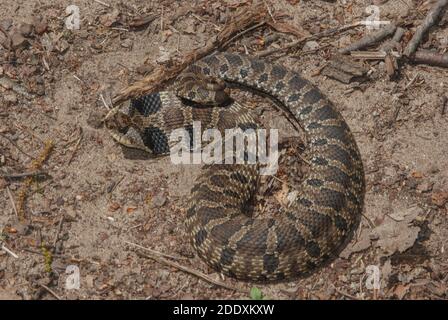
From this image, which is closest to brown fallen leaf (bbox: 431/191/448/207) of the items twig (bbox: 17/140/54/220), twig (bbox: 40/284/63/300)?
twig (bbox: 40/284/63/300)

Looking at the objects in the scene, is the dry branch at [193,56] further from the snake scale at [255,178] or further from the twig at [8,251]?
the twig at [8,251]

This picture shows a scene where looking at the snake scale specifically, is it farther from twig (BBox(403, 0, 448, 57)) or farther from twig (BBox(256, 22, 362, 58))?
twig (BBox(403, 0, 448, 57))

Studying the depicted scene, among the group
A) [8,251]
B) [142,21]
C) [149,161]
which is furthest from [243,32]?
[8,251]

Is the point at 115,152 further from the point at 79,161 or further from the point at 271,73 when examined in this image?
the point at 271,73

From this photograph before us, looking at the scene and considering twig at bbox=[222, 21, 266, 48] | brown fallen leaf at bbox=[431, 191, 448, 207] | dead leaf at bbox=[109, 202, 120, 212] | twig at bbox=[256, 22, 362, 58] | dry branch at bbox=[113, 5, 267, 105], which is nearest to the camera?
brown fallen leaf at bbox=[431, 191, 448, 207]

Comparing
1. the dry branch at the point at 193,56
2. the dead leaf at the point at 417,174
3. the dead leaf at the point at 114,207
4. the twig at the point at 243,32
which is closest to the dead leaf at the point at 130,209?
the dead leaf at the point at 114,207

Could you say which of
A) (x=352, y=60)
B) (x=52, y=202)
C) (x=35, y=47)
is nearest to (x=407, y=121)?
(x=352, y=60)
